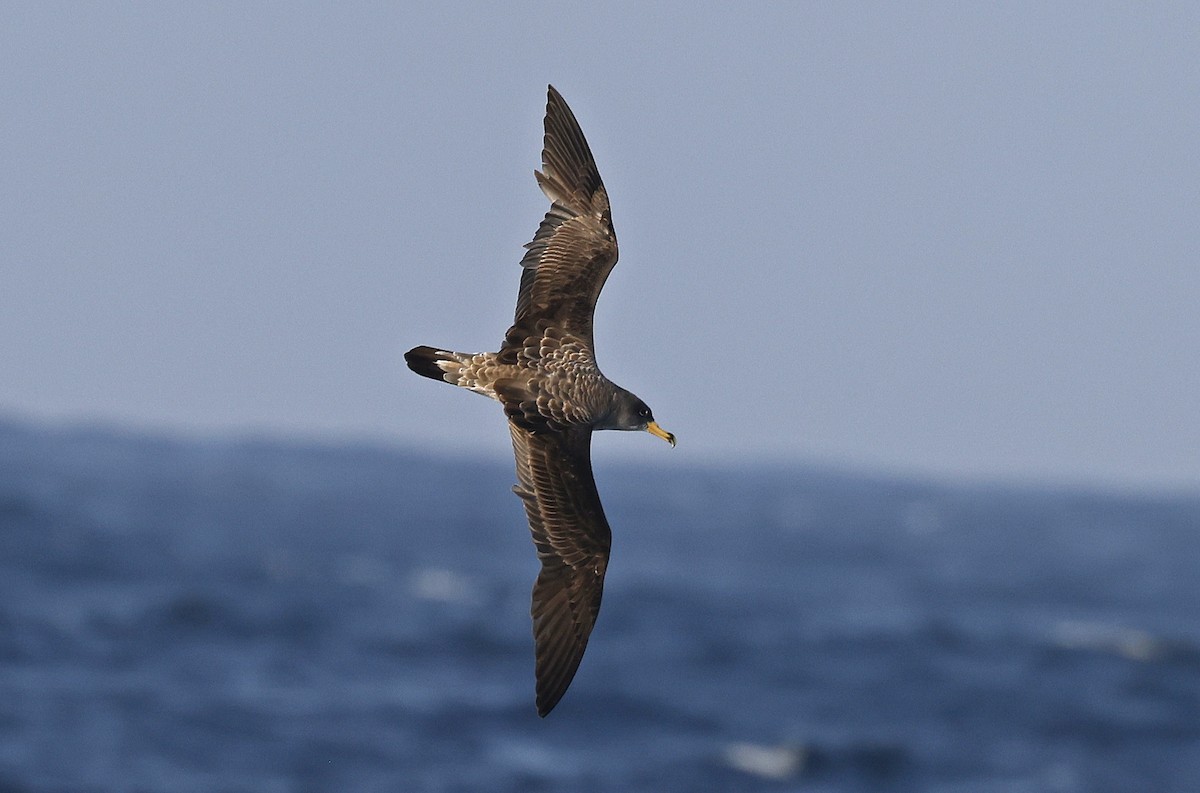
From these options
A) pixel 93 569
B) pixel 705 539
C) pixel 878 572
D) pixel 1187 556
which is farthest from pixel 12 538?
pixel 1187 556

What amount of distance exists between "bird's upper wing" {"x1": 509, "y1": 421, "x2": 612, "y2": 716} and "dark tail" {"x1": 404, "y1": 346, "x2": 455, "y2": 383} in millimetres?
708

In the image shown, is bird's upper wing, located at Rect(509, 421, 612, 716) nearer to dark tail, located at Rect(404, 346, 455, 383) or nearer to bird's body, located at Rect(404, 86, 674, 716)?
bird's body, located at Rect(404, 86, 674, 716)

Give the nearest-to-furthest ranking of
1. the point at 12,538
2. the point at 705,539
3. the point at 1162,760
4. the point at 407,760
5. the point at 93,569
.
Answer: the point at 407,760 < the point at 1162,760 < the point at 93,569 < the point at 12,538 < the point at 705,539

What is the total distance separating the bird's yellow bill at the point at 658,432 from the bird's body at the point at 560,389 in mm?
11

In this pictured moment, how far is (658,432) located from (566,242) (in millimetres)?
1726

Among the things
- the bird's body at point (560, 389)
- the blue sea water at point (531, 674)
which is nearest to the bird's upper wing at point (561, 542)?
the bird's body at point (560, 389)

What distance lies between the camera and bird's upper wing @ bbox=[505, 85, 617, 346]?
1311 centimetres

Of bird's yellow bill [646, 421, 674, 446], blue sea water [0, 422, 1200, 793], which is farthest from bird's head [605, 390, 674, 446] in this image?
blue sea water [0, 422, 1200, 793]

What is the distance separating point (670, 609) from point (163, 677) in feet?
88.2

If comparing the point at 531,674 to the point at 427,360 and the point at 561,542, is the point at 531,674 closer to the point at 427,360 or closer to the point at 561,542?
the point at 561,542

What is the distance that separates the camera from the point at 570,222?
535 inches

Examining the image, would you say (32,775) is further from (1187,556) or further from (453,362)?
(1187,556)

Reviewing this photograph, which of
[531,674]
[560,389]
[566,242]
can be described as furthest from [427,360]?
[531,674]

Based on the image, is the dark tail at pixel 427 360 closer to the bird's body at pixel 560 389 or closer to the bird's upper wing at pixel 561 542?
the bird's body at pixel 560 389
